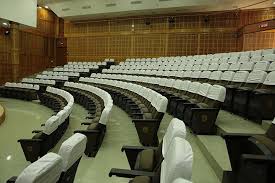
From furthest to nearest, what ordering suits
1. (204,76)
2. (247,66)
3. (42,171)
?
(204,76), (247,66), (42,171)

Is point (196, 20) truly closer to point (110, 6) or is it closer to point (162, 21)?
point (162, 21)

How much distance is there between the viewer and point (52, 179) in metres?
0.87

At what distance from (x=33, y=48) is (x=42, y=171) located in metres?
9.84

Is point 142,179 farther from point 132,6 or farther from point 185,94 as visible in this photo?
point 132,6

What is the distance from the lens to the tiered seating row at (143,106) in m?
2.28

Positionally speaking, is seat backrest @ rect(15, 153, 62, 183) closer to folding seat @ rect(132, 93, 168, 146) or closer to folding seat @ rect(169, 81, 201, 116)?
folding seat @ rect(132, 93, 168, 146)

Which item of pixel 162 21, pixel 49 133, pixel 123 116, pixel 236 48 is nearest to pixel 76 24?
pixel 162 21

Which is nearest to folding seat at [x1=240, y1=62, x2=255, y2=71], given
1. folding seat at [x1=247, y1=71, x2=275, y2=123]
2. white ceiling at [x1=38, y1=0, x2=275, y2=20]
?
folding seat at [x1=247, y1=71, x2=275, y2=123]

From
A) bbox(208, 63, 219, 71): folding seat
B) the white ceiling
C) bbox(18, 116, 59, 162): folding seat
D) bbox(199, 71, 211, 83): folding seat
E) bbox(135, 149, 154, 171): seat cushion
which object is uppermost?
the white ceiling

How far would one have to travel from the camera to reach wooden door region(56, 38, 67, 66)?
11180 mm

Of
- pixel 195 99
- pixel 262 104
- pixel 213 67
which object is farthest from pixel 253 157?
pixel 213 67

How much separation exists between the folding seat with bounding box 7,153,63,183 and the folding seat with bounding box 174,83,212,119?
1.86 meters

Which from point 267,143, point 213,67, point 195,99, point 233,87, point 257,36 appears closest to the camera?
point 267,143

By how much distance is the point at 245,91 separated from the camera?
7.96ft
